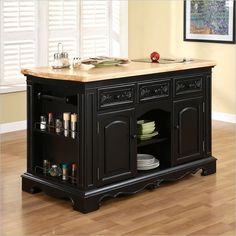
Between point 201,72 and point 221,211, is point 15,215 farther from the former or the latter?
point 201,72

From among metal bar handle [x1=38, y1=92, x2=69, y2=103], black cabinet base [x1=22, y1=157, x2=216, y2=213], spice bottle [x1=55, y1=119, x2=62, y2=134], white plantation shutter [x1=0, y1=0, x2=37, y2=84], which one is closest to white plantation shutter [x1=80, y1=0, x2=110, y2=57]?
white plantation shutter [x1=0, y1=0, x2=37, y2=84]

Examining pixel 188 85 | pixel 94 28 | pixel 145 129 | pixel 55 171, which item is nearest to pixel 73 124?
pixel 55 171

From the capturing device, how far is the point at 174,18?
7645 mm

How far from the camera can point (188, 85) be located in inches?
188

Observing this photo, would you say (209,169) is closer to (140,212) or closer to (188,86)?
(188,86)

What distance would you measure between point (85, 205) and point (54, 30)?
3.27 m

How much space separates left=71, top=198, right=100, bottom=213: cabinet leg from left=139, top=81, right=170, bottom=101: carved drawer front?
792mm

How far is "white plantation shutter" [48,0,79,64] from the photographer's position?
6.89 metres

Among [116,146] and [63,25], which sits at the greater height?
[63,25]

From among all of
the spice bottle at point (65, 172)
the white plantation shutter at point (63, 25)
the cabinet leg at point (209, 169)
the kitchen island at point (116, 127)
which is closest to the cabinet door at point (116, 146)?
the kitchen island at point (116, 127)

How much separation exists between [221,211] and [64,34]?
139 inches

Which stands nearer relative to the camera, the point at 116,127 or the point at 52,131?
the point at 116,127

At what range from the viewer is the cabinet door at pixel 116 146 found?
4184mm

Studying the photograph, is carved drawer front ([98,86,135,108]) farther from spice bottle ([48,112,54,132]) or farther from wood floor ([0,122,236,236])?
wood floor ([0,122,236,236])
